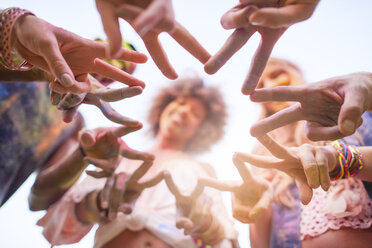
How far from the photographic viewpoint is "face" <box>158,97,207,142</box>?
171 centimetres

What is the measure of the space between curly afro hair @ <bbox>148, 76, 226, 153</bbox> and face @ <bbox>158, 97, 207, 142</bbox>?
0.12 meters

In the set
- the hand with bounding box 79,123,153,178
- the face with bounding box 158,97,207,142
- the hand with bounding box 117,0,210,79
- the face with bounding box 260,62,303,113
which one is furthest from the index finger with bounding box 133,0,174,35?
the face with bounding box 158,97,207,142

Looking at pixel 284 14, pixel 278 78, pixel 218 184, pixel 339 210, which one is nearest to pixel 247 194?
pixel 218 184

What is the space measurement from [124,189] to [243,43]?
2.23ft

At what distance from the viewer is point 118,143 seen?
99 cm

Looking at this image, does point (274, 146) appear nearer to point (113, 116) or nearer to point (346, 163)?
point (346, 163)

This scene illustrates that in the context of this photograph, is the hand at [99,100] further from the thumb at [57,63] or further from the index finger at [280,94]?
the index finger at [280,94]

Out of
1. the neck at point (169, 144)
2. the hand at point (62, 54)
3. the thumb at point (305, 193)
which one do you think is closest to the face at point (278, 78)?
the neck at point (169, 144)

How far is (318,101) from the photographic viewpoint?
0.69 metres

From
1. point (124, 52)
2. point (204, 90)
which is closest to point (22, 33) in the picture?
point (124, 52)

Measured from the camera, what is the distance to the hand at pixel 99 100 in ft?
2.66

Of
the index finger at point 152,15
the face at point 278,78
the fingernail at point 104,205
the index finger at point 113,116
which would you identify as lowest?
the fingernail at point 104,205

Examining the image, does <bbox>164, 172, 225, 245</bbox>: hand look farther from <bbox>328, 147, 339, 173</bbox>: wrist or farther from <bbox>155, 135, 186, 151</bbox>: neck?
<bbox>155, 135, 186, 151</bbox>: neck

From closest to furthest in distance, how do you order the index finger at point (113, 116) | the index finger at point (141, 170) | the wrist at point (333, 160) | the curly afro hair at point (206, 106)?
the wrist at point (333, 160)
the index finger at point (113, 116)
the index finger at point (141, 170)
the curly afro hair at point (206, 106)
